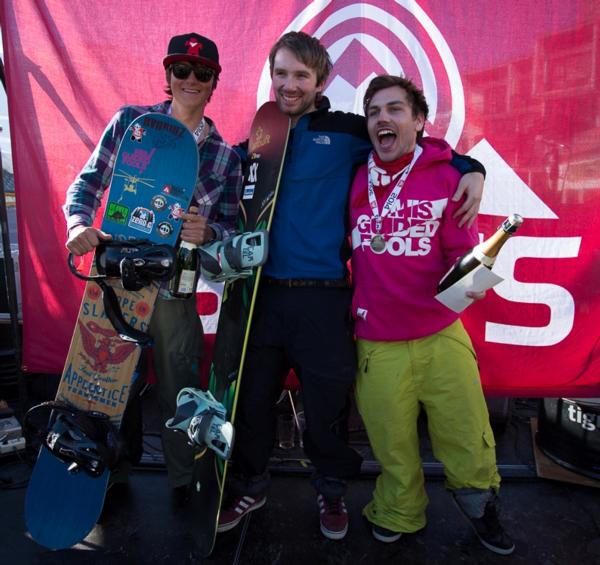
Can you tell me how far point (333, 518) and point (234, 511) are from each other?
408mm

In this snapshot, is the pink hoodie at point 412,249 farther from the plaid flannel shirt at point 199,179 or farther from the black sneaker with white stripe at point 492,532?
the black sneaker with white stripe at point 492,532

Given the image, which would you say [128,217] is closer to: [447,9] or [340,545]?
[340,545]

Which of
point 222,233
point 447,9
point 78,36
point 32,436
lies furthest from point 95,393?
point 447,9

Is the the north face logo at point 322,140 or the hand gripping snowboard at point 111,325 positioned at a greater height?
the the north face logo at point 322,140

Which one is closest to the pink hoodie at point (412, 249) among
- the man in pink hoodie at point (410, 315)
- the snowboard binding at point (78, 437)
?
the man in pink hoodie at point (410, 315)

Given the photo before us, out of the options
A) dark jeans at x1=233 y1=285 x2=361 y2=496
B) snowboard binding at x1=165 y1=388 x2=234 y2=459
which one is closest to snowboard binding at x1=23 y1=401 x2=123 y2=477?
snowboard binding at x1=165 y1=388 x2=234 y2=459

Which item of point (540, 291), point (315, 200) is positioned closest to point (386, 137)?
point (315, 200)

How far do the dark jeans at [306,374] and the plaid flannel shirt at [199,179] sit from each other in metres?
0.40

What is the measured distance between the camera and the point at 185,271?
186 centimetres

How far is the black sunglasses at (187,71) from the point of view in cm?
182

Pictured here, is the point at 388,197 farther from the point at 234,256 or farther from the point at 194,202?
the point at 194,202

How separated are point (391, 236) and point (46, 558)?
1.82m

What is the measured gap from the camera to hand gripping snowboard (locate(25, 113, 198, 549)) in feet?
6.03

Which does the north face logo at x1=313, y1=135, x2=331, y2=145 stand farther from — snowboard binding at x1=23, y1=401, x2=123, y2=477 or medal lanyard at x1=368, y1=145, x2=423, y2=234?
snowboard binding at x1=23, y1=401, x2=123, y2=477
